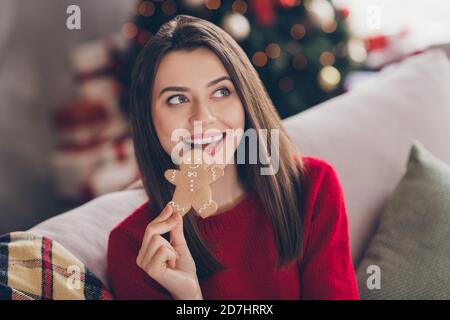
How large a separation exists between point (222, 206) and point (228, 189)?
0.02 meters

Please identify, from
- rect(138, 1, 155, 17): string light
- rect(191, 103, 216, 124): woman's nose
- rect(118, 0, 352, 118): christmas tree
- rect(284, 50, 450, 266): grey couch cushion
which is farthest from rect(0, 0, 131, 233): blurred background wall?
rect(191, 103, 216, 124): woman's nose

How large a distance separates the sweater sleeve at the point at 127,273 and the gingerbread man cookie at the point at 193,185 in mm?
151

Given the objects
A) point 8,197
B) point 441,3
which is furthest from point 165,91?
point 441,3

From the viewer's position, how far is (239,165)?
69cm

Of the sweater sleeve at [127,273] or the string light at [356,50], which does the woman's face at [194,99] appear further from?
the string light at [356,50]

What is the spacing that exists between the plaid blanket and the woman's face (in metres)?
0.24

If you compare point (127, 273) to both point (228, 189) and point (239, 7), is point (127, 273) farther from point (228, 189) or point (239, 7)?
point (239, 7)

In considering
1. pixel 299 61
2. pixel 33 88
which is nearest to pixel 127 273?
pixel 299 61

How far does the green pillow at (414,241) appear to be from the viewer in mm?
844

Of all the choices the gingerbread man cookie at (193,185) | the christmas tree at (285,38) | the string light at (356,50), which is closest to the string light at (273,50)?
the christmas tree at (285,38)

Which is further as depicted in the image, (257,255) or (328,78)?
(328,78)

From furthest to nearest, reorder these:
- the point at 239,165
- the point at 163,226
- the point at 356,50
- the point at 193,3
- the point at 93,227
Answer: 1. the point at 356,50
2. the point at 193,3
3. the point at 93,227
4. the point at 239,165
5. the point at 163,226

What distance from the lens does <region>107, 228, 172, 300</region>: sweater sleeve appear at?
705mm
